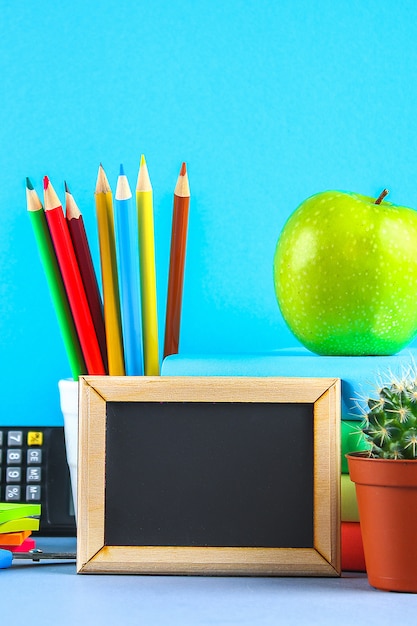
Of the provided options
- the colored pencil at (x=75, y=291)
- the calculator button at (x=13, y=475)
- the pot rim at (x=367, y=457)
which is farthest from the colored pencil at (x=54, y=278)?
the pot rim at (x=367, y=457)

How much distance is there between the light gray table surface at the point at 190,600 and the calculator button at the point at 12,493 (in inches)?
6.4

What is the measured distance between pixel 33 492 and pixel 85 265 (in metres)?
0.23

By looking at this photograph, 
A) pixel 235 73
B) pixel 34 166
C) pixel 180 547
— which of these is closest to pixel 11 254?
pixel 34 166

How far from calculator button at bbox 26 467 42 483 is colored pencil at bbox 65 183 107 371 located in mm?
130

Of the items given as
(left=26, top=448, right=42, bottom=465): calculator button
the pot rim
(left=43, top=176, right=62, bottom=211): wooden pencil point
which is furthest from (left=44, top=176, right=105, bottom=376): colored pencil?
the pot rim

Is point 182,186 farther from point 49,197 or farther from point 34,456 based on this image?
point 34,456

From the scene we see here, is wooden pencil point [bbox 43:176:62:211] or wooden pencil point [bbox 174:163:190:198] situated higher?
wooden pencil point [bbox 174:163:190:198]

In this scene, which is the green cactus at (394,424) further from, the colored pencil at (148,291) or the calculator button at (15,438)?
the calculator button at (15,438)

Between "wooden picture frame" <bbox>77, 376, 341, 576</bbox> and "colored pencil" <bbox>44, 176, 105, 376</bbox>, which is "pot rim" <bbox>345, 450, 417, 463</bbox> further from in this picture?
"colored pencil" <bbox>44, 176, 105, 376</bbox>

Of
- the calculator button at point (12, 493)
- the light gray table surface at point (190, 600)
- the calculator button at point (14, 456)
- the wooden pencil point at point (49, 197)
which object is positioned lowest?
the light gray table surface at point (190, 600)

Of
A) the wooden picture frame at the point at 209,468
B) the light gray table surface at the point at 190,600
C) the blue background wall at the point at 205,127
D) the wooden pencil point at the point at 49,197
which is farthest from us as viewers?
the blue background wall at the point at 205,127

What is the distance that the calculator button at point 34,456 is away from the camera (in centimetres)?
80

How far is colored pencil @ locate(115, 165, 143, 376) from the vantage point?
2.40 ft

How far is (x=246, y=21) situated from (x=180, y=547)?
23.6 inches
